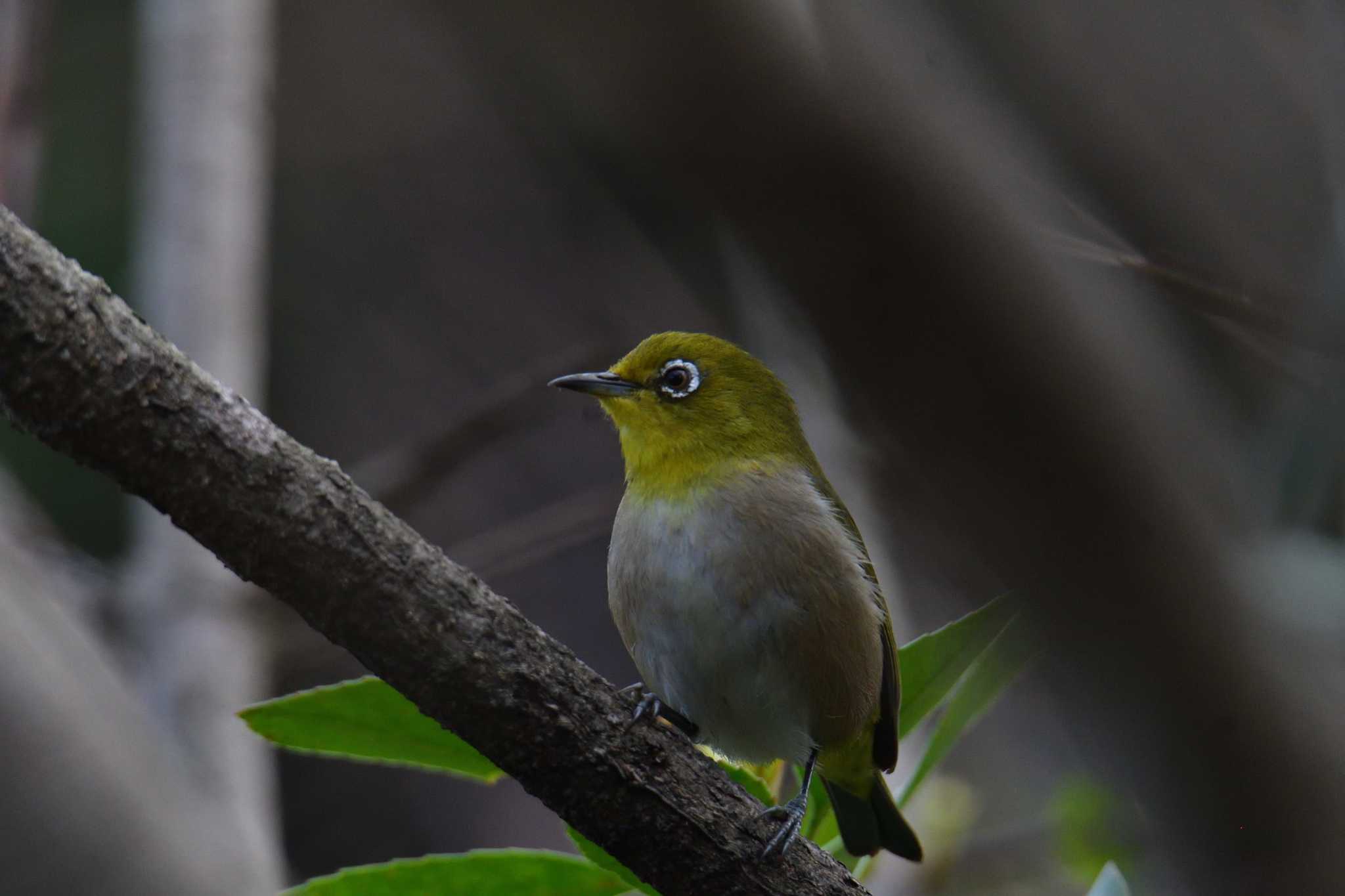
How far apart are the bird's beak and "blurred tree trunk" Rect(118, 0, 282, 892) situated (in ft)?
6.54

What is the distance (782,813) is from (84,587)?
458cm

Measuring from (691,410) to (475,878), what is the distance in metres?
1.89

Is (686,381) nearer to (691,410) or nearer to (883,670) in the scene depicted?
(691,410)

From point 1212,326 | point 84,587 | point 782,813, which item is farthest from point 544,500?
point 1212,326

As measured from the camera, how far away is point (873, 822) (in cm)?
404

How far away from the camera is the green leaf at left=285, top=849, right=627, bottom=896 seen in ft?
8.66

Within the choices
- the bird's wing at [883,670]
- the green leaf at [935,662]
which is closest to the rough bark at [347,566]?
the green leaf at [935,662]

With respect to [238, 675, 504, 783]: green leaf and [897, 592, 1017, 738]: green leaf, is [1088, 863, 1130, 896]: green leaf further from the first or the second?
[238, 675, 504, 783]: green leaf

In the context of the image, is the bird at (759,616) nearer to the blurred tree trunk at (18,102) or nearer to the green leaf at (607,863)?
the green leaf at (607,863)

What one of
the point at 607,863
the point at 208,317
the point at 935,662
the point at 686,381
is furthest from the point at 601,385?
the point at 208,317

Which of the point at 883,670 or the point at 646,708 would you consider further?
the point at 883,670

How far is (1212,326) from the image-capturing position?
162 centimetres

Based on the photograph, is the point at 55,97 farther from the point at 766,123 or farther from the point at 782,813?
the point at 766,123

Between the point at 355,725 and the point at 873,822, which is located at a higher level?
the point at 873,822
